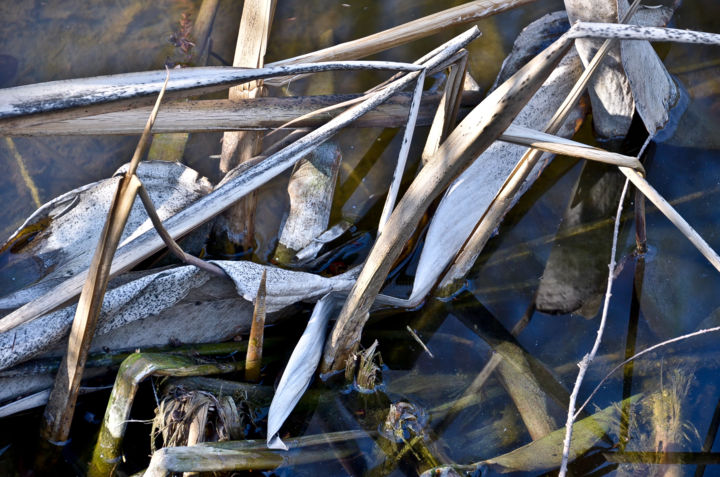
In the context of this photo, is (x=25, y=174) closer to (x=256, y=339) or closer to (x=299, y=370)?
(x=256, y=339)

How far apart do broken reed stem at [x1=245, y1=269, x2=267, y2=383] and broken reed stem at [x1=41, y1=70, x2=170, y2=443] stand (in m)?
0.51

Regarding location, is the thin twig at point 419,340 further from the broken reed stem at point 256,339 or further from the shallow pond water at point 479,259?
the broken reed stem at point 256,339

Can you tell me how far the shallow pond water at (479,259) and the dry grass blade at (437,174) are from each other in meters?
0.35

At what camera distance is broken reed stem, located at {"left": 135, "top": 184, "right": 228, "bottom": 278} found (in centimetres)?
155

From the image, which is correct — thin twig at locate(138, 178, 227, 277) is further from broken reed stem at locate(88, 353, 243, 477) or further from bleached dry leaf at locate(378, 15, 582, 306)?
bleached dry leaf at locate(378, 15, 582, 306)

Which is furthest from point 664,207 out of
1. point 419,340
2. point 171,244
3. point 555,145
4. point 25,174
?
point 25,174

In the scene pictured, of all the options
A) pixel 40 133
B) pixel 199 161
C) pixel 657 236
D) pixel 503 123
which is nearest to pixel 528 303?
pixel 657 236

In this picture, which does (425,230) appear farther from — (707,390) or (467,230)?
(707,390)

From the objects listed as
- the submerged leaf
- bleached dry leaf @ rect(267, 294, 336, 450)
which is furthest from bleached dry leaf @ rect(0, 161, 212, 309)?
the submerged leaf

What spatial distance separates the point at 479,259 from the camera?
2836 millimetres

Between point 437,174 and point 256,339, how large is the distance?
0.96 metres

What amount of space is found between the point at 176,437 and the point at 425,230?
4.94ft

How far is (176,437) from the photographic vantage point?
6.49 feet

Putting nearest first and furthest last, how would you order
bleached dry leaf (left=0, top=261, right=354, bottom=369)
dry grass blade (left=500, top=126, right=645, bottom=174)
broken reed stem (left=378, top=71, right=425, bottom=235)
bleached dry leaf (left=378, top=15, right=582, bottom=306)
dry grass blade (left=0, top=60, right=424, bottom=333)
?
dry grass blade (left=500, top=126, right=645, bottom=174)
bleached dry leaf (left=0, top=261, right=354, bottom=369)
dry grass blade (left=0, top=60, right=424, bottom=333)
broken reed stem (left=378, top=71, right=425, bottom=235)
bleached dry leaf (left=378, top=15, right=582, bottom=306)
